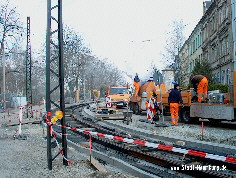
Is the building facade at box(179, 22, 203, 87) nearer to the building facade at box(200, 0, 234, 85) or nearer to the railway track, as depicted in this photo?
the building facade at box(200, 0, 234, 85)

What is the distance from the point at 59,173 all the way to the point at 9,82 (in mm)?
50829

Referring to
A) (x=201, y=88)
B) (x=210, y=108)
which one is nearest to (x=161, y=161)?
(x=210, y=108)

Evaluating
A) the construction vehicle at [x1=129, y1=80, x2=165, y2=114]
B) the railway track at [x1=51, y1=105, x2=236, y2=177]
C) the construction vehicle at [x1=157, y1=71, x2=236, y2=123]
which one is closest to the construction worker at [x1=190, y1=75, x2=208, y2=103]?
the construction vehicle at [x1=157, y1=71, x2=236, y2=123]

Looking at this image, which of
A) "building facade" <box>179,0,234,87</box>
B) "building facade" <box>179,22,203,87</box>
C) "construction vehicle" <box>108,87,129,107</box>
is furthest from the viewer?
"building facade" <box>179,22,203,87</box>

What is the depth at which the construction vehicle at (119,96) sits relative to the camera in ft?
72.0

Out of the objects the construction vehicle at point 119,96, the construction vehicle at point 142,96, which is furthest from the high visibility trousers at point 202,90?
the construction vehicle at point 119,96

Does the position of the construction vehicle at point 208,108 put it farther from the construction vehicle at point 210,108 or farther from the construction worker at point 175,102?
the construction worker at point 175,102

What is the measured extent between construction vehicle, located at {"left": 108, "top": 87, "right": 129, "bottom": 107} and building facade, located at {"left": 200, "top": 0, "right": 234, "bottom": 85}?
362 inches

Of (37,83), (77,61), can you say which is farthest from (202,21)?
(37,83)

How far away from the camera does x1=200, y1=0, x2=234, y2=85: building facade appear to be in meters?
26.4

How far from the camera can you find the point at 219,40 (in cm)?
3006

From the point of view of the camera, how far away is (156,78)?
42.5 feet

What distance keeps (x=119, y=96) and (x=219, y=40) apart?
49.4 feet

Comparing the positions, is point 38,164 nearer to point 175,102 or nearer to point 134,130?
point 134,130
